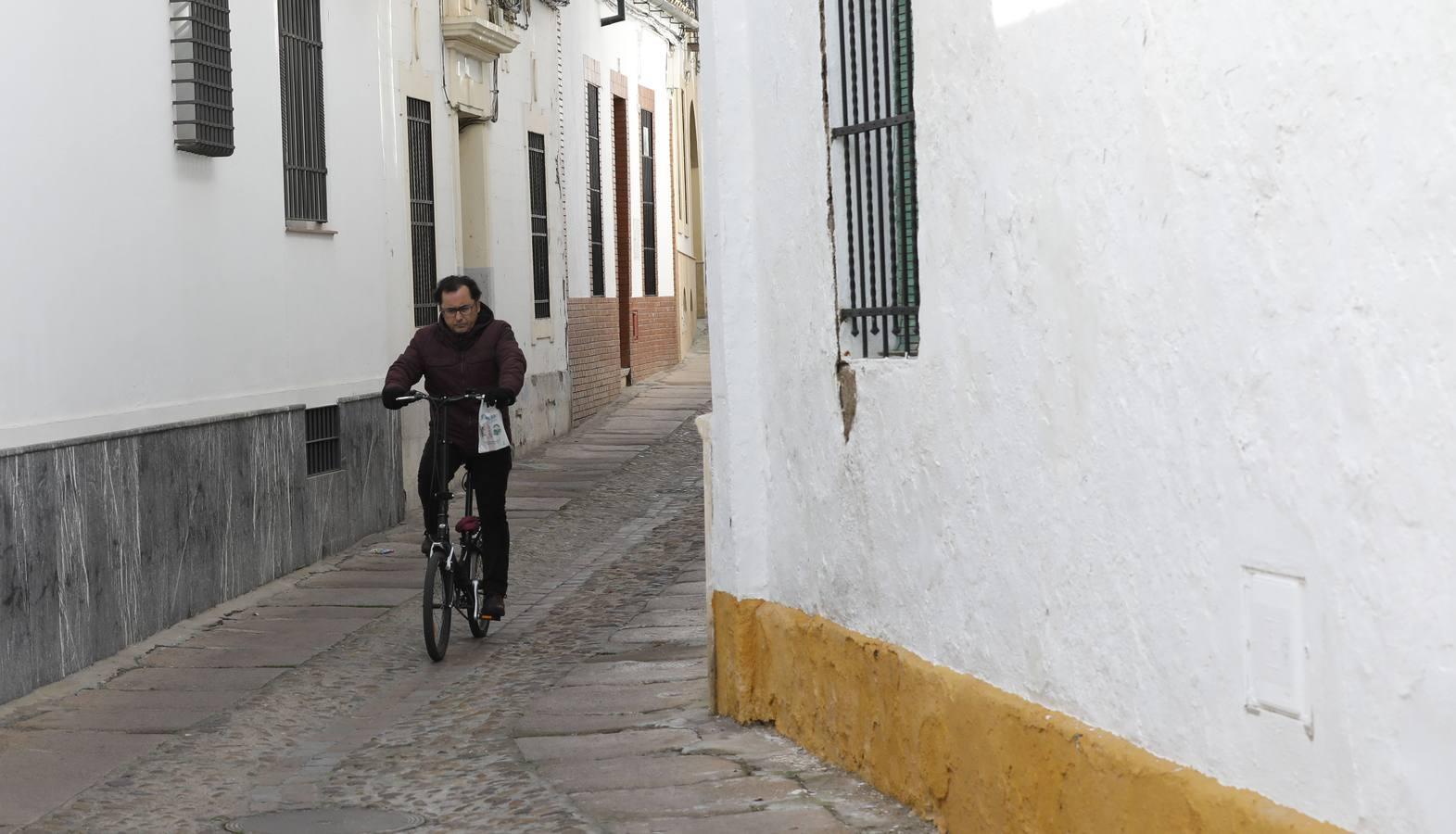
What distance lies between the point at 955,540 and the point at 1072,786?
101cm

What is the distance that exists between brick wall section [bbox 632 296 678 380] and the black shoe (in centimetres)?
1433

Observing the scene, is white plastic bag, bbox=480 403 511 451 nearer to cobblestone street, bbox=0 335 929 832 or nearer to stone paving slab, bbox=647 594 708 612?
cobblestone street, bbox=0 335 929 832

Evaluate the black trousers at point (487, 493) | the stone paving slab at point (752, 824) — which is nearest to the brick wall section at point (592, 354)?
the black trousers at point (487, 493)

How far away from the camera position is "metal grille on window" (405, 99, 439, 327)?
15367mm

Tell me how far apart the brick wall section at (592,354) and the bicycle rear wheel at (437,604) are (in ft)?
35.0

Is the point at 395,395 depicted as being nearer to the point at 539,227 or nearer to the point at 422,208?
the point at 422,208

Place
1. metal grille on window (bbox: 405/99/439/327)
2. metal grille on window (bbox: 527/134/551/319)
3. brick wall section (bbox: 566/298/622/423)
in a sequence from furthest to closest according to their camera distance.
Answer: brick wall section (bbox: 566/298/622/423) → metal grille on window (bbox: 527/134/551/319) → metal grille on window (bbox: 405/99/439/327)

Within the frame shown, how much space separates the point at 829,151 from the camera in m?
6.68

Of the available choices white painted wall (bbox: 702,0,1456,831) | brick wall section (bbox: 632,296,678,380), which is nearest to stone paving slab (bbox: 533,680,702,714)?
white painted wall (bbox: 702,0,1456,831)

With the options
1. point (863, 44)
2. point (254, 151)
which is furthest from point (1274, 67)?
point (254, 151)

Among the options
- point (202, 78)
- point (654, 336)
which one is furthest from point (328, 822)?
point (654, 336)

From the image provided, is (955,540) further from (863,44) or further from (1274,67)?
(1274,67)

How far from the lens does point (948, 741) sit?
18.6ft

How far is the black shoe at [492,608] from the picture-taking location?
966cm
